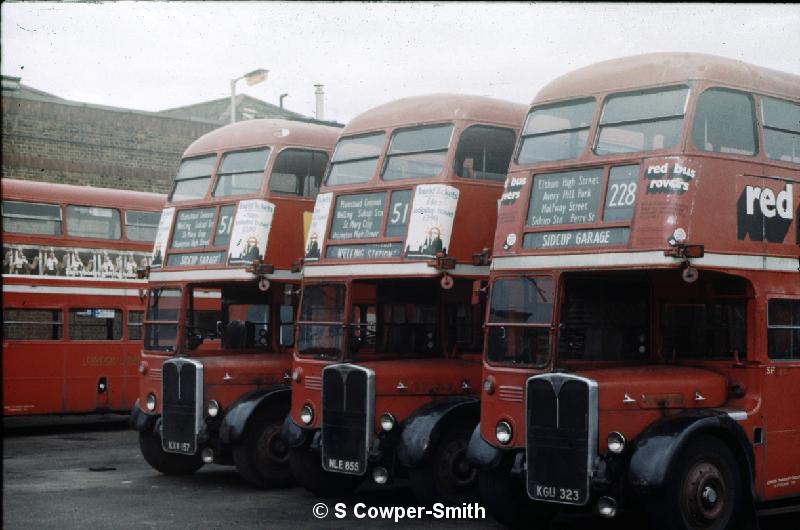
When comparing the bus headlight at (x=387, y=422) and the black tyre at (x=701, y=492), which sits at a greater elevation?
the bus headlight at (x=387, y=422)

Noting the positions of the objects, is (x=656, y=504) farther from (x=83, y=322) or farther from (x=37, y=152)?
(x=37, y=152)

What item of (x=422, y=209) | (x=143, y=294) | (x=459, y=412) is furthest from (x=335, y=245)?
(x=143, y=294)

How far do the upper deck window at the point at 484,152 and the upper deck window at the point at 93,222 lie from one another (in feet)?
32.6

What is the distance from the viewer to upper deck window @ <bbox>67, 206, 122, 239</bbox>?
64.1 ft

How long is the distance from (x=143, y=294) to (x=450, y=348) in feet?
16.5

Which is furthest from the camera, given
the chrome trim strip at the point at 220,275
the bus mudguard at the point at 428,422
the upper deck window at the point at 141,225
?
the upper deck window at the point at 141,225

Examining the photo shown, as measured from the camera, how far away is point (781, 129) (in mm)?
9906

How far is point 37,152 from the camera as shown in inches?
1139

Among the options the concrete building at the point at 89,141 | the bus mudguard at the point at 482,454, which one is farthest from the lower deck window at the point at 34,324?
the bus mudguard at the point at 482,454

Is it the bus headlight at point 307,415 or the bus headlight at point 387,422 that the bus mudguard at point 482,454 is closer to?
the bus headlight at point 387,422

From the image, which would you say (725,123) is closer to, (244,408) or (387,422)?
(387,422)

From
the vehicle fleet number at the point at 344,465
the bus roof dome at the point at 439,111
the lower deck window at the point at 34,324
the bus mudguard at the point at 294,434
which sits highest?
the bus roof dome at the point at 439,111

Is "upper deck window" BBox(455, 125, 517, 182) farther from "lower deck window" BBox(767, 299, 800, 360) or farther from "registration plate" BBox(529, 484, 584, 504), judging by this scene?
"registration plate" BBox(529, 484, 584, 504)

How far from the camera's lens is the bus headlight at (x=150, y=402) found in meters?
14.2
